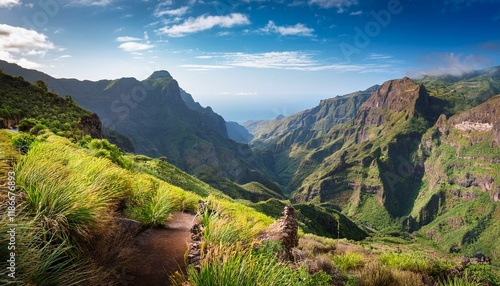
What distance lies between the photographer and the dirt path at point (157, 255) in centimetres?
575

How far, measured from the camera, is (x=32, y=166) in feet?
20.6

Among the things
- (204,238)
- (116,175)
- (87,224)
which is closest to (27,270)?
(87,224)

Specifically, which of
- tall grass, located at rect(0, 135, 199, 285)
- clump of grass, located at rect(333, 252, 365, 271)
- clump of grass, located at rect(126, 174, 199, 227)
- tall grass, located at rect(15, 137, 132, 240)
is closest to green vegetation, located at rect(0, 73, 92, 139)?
clump of grass, located at rect(126, 174, 199, 227)

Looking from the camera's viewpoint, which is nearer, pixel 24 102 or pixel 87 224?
pixel 87 224

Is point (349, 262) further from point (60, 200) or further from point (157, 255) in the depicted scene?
point (60, 200)

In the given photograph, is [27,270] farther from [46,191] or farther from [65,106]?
[65,106]

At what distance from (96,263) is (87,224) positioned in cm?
88

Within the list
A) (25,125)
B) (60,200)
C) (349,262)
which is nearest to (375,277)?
(349,262)

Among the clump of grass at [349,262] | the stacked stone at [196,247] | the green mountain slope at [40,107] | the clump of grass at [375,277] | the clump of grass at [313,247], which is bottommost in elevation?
the clump of grass at [313,247]

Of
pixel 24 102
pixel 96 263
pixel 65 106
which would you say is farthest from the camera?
pixel 65 106

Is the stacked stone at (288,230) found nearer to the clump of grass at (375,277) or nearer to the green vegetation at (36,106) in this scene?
the clump of grass at (375,277)

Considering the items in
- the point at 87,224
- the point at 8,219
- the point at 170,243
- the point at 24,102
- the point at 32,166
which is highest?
the point at 24,102

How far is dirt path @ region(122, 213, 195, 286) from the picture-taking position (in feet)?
18.9


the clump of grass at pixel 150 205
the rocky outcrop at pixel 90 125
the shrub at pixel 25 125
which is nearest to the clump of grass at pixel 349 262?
the clump of grass at pixel 150 205
